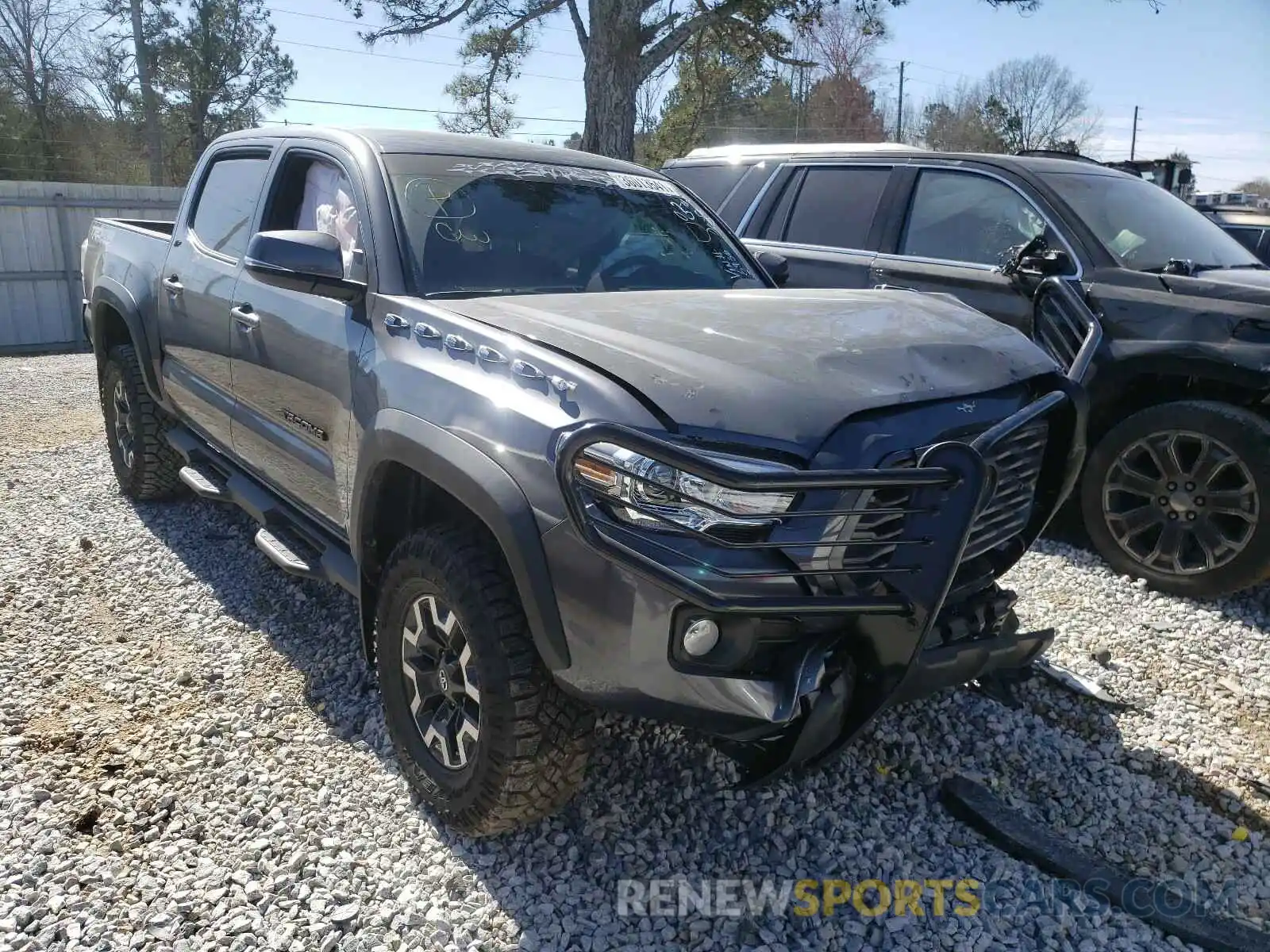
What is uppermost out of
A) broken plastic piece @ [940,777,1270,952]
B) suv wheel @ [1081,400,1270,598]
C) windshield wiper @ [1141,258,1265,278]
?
windshield wiper @ [1141,258,1265,278]

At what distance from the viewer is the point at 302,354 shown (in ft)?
10.6

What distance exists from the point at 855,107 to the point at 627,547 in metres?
41.9

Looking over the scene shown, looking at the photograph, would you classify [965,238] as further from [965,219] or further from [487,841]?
[487,841]

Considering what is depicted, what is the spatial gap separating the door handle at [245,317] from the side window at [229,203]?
337 mm

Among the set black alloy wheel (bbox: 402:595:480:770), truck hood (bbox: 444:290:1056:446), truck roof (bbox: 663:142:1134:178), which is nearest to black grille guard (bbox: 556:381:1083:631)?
truck hood (bbox: 444:290:1056:446)

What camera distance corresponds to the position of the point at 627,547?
2.02m

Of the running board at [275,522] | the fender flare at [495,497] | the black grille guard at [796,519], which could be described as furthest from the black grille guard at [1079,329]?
the running board at [275,522]

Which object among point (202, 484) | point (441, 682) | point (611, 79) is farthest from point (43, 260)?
point (441, 682)

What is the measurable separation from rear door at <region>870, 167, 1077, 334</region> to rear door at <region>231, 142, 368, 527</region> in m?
3.27

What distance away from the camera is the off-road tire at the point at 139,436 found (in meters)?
5.10

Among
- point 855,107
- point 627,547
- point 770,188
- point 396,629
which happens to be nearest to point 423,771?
point 396,629

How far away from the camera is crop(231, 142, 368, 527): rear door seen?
3066 millimetres

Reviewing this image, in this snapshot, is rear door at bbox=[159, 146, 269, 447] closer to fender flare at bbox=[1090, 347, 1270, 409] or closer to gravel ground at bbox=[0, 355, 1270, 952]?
gravel ground at bbox=[0, 355, 1270, 952]

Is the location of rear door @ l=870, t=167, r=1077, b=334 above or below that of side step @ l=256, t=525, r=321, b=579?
above
